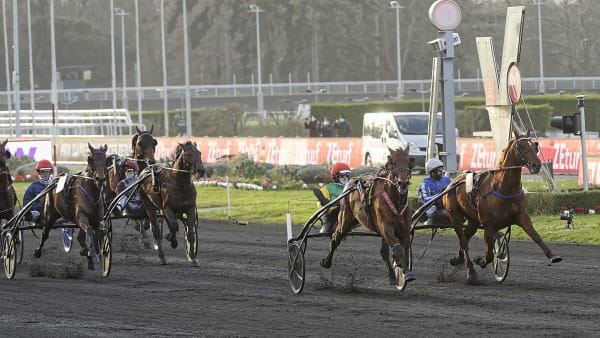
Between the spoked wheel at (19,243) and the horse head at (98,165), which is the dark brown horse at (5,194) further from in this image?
the horse head at (98,165)

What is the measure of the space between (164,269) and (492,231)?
4834mm

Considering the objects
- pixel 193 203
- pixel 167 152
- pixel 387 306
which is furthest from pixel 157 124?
pixel 387 306

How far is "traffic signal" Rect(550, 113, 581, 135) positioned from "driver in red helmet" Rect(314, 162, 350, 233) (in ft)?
22.6

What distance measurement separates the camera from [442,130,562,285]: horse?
13.2 m

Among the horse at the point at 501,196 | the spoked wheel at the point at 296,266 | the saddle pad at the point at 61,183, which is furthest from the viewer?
the saddle pad at the point at 61,183

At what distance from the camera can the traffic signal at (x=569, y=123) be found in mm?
20394

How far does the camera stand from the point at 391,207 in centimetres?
1271

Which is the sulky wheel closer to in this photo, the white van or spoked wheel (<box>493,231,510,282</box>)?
spoked wheel (<box>493,231,510,282</box>)

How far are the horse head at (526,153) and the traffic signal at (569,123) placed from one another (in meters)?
7.26

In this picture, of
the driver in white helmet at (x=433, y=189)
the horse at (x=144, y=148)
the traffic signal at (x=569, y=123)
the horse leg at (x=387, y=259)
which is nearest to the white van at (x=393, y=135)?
the traffic signal at (x=569, y=123)

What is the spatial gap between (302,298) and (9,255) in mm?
4716

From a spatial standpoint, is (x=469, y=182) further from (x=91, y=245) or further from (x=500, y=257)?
(x=91, y=245)

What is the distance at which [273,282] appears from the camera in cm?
1468

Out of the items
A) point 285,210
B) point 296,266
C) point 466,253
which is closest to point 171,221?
point 296,266
